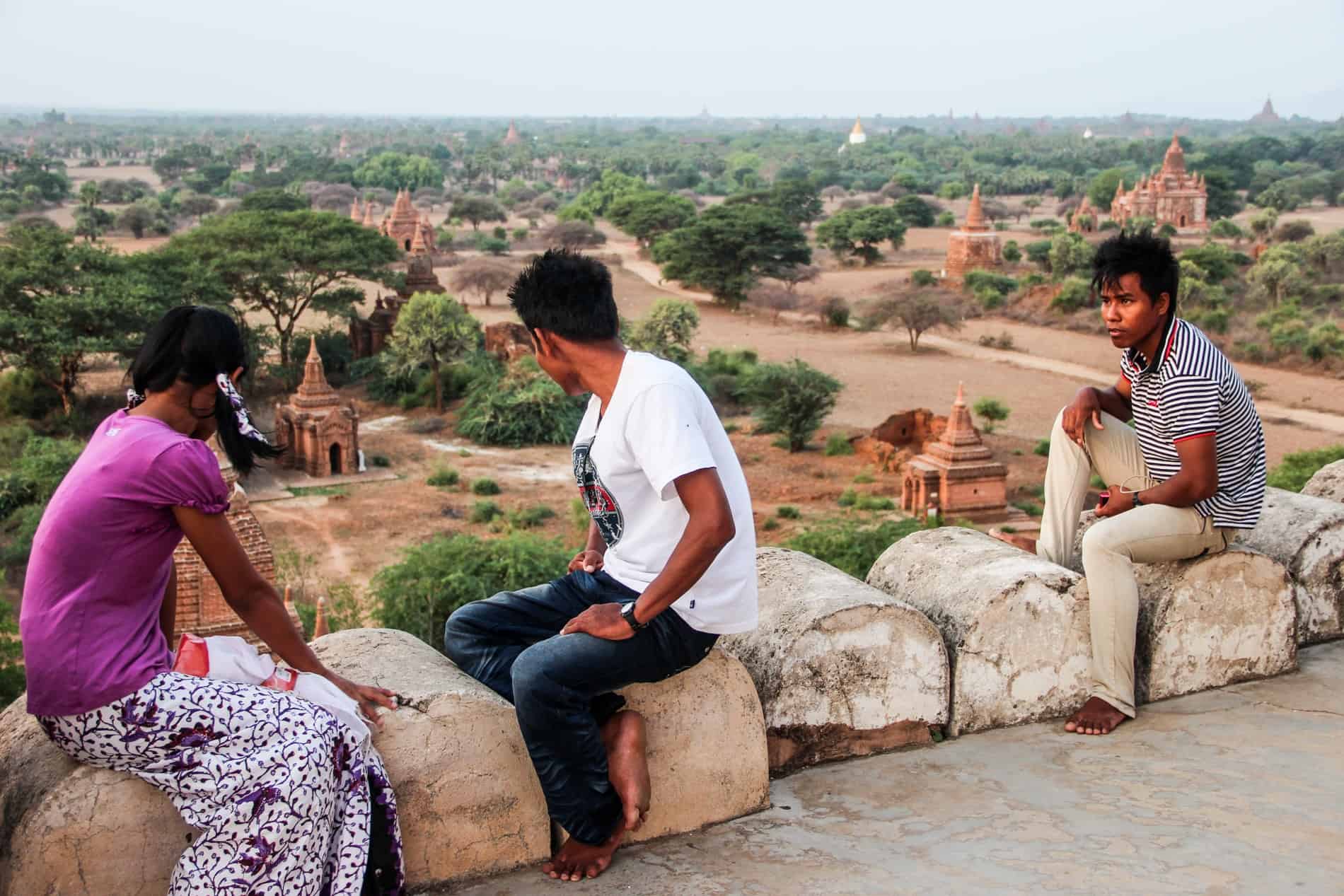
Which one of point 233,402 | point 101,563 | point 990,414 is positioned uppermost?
point 233,402

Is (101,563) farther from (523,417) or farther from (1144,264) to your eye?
(523,417)

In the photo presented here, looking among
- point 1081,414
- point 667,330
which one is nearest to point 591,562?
point 1081,414

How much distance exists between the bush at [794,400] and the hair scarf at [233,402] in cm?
1899

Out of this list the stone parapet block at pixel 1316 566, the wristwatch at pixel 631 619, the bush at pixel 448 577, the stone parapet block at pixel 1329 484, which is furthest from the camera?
the bush at pixel 448 577

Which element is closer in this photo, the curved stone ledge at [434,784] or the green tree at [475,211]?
the curved stone ledge at [434,784]

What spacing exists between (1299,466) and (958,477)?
4.49m

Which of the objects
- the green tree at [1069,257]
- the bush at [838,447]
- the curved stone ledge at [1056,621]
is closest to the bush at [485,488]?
the bush at [838,447]

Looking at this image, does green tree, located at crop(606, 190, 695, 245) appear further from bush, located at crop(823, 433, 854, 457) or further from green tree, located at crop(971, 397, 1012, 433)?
bush, located at crop(823, 433, 854, 457)

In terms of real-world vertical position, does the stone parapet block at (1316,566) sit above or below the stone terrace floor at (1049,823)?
above

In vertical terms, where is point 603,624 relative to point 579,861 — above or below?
above

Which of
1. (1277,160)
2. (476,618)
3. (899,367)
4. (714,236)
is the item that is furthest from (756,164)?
(476,618)

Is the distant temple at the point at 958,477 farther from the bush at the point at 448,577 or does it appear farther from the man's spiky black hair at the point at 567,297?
the man's spiky black hair at the point at 567,297

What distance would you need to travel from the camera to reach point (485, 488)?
18.7 m

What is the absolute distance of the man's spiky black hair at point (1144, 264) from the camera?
3400 mm
